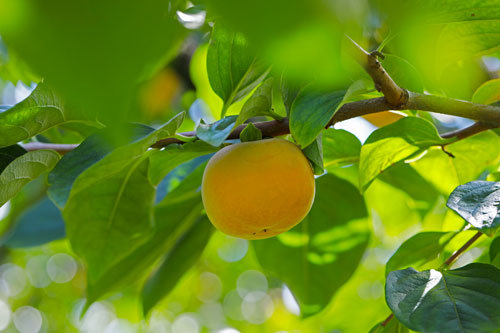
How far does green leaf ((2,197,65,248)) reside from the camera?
4.50 feet

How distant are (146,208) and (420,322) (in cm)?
57

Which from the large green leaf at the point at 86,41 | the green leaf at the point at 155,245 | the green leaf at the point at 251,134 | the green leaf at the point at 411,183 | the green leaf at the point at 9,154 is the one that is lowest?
the green leaf at the point at 155,245

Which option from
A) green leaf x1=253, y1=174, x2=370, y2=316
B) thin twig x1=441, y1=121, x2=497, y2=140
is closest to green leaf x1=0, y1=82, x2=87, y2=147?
green leaf x1=253, y1=174, x2=370, y2=316

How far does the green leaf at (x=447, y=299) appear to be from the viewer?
693 mm

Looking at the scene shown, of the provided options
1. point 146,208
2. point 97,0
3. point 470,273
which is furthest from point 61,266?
point 97,0

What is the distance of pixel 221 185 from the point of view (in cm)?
78

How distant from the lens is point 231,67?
0.88 m

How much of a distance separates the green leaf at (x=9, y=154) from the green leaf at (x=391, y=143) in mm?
585

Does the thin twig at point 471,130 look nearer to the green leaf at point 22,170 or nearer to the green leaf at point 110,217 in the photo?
the green leaf at point 110,217

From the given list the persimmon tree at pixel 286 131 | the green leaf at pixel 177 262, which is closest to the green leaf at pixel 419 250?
the persimmon tree at pixel 286 131

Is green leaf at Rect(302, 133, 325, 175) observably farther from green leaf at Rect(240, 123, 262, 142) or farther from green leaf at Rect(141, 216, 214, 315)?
green leaf at Rect(141, 216, 214, 315)

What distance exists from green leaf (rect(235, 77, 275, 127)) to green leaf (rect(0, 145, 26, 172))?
1.29ft

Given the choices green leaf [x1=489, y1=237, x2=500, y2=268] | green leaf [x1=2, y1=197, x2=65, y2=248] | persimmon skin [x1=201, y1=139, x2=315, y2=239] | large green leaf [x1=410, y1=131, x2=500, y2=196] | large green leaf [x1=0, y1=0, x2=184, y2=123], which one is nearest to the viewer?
large green leaf [x1=0, y1=0, x2=184, y2=123]

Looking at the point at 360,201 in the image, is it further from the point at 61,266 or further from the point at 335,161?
the point at 61,266
